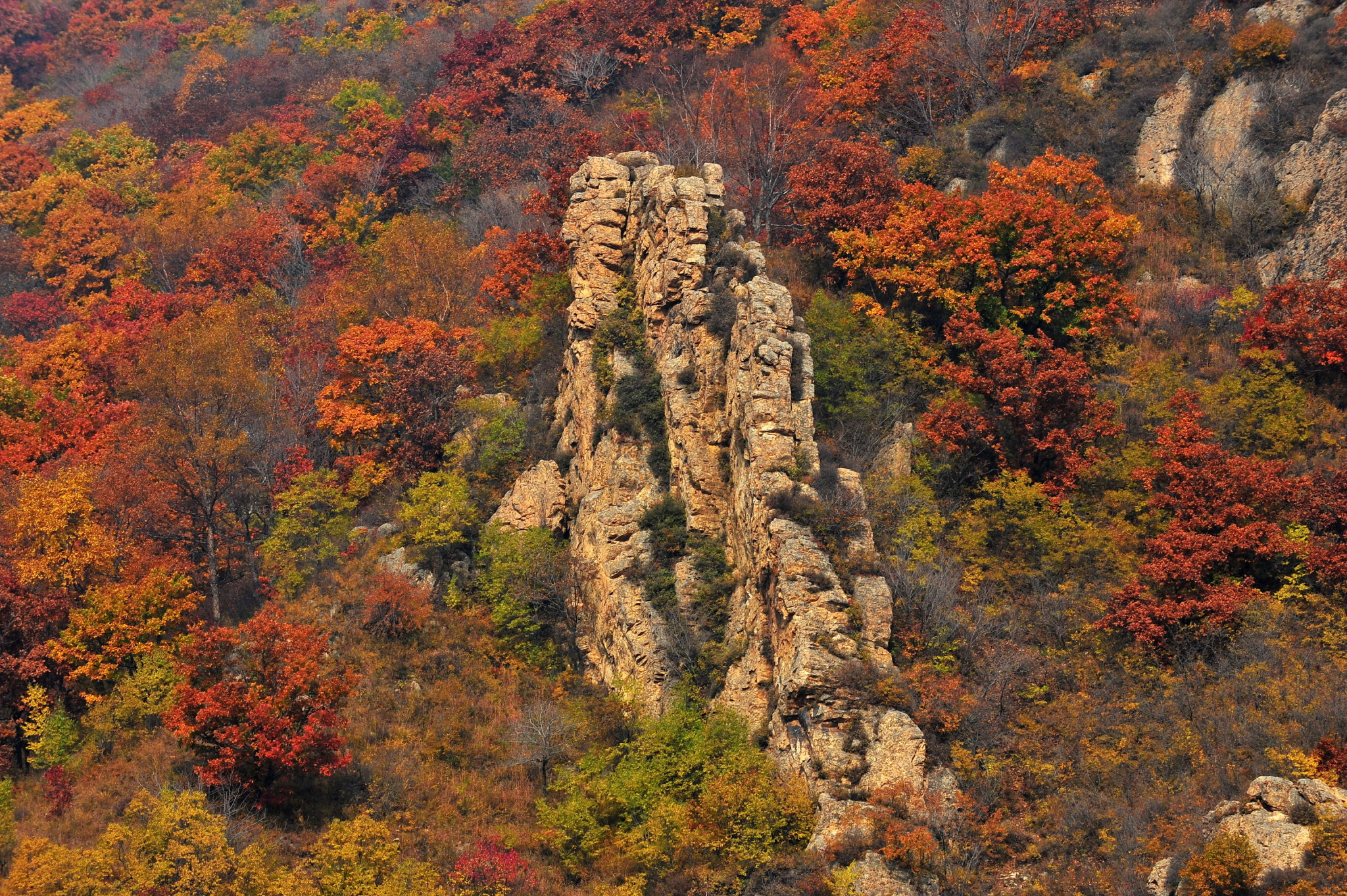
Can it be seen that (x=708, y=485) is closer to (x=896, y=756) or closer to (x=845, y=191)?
(x=896, y=756)

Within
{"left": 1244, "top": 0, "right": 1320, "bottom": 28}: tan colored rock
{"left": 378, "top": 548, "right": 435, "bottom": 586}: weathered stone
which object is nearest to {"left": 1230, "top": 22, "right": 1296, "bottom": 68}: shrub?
{"left": 1244, "top": 0, "right": 1320, "bottom": 28}: tan colored rock

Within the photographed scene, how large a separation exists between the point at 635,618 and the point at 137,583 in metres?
16.5

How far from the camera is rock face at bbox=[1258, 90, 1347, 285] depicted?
38188 mm

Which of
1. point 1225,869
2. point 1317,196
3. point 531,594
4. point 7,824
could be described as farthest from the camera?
point 1317,196

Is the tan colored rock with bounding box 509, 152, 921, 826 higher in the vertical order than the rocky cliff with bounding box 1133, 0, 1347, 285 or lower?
lower

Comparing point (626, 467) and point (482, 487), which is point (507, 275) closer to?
point (482, 487)

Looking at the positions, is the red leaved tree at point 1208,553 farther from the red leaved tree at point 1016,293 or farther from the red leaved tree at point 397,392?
the red leaved tree at point 397,392

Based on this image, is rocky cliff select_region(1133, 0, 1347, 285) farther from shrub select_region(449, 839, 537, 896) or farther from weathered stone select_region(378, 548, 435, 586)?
weathered stone select_region(378, 548, 435, 586)

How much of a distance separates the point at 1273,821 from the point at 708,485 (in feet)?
56.4

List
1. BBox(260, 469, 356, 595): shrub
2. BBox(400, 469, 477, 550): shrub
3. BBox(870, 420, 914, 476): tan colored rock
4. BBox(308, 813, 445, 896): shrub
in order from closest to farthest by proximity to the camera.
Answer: BBox(308, 813, 445, 896): shrub
BBox(870, 420, 914, 476): tan colored rock
BBox(400, 469, 477, 550): shrub
BBox(260, 469, 356, 595): shrub

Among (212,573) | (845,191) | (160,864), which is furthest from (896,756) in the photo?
(212,573)

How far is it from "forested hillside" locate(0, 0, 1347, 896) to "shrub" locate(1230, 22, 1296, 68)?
0.21 meters

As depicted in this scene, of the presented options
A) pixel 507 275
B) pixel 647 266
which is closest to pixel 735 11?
pixel 507 275

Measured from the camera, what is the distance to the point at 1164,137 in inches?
1789
